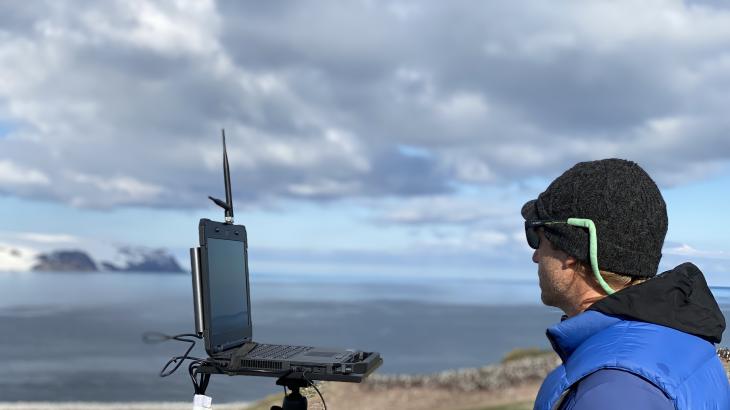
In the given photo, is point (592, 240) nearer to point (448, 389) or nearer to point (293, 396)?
point (293, 396)

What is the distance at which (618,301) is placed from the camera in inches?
98.1

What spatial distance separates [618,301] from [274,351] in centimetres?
213

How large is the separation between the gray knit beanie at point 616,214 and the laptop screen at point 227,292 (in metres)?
1.92

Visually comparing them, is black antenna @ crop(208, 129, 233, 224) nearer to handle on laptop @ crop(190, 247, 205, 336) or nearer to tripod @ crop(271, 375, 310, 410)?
handle on laptop @ crop(190, 247, 205, 336)

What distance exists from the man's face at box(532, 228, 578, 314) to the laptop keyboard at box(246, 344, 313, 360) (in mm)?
1532

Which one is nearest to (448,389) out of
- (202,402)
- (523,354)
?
(523,354)

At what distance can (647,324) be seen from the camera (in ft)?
7.98

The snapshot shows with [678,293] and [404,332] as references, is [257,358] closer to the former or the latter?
[678,293]

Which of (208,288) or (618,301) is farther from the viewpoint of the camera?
(208,288)

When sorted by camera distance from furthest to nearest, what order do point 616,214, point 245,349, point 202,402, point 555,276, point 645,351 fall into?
1. point 245,349
2. point 202,402
3. point 555,276
4. point 616,214
5. point 645,351

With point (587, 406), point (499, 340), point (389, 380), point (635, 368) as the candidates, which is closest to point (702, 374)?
point (635, 368)

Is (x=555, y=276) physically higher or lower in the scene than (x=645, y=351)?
higher

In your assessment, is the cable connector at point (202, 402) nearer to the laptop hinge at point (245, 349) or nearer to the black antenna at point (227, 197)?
the laptop hinge at point (245, 349)

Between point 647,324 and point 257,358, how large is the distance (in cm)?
201
